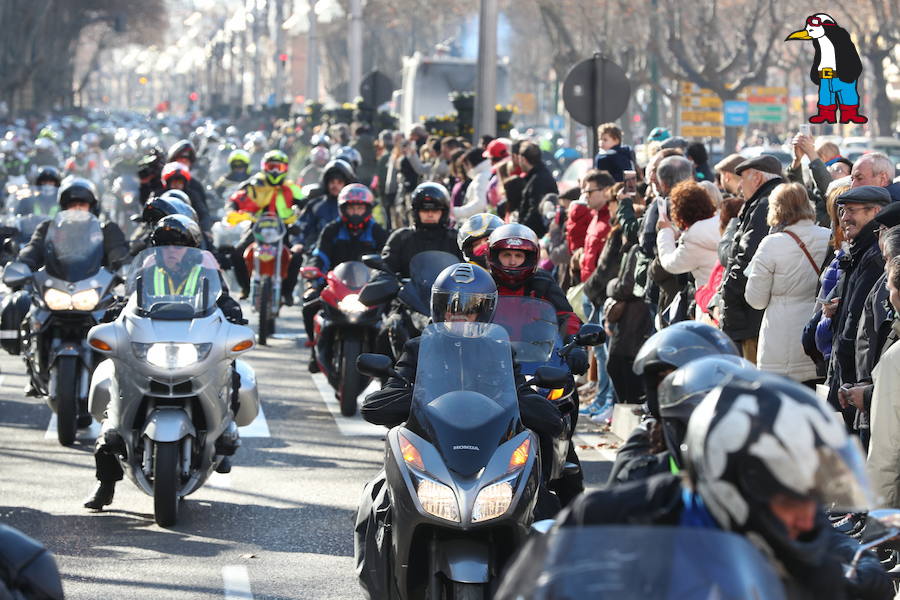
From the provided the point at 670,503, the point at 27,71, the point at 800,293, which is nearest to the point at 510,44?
the point at 27,71

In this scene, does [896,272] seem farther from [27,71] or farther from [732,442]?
[27,71]

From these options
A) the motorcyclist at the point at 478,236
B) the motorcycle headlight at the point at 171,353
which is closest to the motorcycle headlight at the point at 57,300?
the motorcycle headlight at the point at 171,353

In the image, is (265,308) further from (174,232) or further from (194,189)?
(174,232)

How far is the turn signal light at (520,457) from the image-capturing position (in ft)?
18.6

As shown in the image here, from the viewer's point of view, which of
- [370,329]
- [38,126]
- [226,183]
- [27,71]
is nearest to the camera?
[370,329]

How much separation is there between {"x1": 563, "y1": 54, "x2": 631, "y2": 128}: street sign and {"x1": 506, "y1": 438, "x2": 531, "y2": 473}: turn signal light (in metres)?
9.62

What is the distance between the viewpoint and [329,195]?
49.0 ft

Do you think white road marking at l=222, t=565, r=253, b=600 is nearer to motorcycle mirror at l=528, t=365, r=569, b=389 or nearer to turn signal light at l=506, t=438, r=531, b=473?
motorcycle mirror at l=528, t=365, r=569, b=389

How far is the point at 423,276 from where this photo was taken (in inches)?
362

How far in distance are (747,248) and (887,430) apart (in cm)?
267

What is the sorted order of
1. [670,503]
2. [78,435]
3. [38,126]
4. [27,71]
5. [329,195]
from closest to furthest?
[670,503] → [78,435] → [329,195] → [38,126] → [27,71]

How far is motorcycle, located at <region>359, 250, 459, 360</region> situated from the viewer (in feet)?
30.1

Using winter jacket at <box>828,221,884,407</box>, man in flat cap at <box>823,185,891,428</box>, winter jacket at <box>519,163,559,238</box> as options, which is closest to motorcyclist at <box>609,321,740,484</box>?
man in flat cap at <box>823,185,891,428</box>

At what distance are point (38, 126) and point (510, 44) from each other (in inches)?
924
